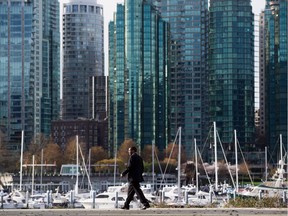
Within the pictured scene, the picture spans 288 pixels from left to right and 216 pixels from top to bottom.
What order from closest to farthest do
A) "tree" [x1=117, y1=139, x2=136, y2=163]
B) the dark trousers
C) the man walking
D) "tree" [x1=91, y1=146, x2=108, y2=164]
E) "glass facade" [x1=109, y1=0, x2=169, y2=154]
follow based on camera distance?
the man walking → the dark trousers → "tree" [x1=117, y1=139, x2=136, y2=163] → "tree" [x1=91, y1=146, x2=108, y2=164] → "glass facade" [x1=109, y1=0, x2=169, y2=154]

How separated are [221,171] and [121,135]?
3664cm

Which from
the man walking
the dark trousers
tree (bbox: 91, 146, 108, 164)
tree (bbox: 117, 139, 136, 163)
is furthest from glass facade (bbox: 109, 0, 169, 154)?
the man walking

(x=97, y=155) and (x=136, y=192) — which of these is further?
(x=97, y=155)

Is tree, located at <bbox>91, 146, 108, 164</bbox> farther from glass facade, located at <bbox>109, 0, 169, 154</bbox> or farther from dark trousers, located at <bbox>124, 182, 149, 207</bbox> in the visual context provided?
dark trousers, located at <bbox>124, 182, 149, 207</bbox>

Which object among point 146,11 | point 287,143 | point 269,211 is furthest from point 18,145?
point 269,211

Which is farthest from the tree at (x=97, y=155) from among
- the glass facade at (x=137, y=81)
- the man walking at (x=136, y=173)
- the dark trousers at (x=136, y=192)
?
the man walking at (x=136, y=173)

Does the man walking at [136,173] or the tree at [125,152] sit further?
the tree at [125,152]

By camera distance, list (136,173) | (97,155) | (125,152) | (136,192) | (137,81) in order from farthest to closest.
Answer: (137,81) → (97,155) → (125,152) → (136,192) → (136,173)

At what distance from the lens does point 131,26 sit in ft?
648

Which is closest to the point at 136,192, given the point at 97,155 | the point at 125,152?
the point at 125,152

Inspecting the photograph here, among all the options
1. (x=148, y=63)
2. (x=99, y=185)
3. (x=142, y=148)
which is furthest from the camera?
(x=148, y=63)

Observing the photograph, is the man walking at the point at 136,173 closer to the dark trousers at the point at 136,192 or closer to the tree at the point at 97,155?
the dark trousers at the point at 136,192

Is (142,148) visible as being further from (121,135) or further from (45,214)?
(45,214)

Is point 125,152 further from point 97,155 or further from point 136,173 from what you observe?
point 136,173
